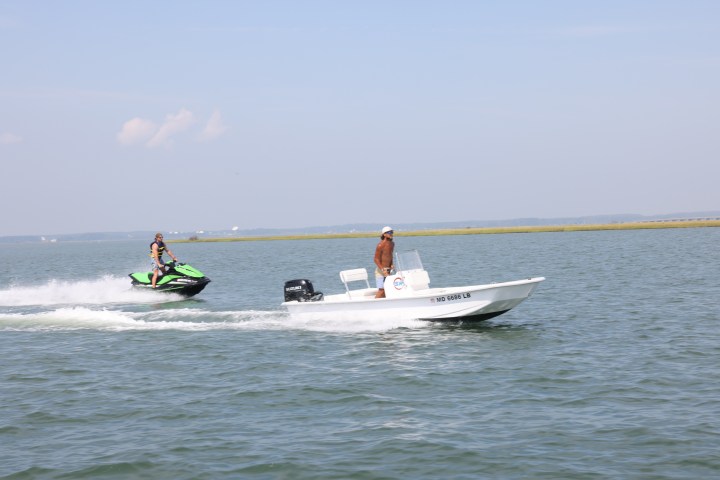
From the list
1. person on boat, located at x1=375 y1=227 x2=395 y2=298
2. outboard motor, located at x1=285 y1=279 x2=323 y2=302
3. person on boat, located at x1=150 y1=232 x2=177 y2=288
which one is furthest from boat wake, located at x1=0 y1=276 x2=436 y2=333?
person on boat, located at x1=375 y1=227 x2=395 y2=298

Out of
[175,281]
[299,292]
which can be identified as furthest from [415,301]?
[175,281]

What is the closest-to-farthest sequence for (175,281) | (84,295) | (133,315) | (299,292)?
1. (299,292)
2. (133,315)
3. (175,281)
4. (84,295)

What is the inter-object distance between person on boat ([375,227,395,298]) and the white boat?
254 millimetres

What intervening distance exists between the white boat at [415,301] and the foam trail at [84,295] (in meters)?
11.3

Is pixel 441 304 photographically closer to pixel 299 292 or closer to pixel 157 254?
pixel 299 292

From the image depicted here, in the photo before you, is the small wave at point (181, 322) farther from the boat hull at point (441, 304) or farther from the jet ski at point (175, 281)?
the jet ski at point (175, 281)

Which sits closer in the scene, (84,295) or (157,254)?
(157,254)

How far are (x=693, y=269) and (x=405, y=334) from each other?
25355 millimetres

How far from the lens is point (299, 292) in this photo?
2033 cm

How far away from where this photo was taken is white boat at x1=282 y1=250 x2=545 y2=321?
1855cm

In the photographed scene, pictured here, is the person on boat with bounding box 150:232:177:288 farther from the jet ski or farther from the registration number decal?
the registration number decal

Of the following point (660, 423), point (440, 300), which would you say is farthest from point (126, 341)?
point (660, 423)

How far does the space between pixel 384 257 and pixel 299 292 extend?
9.06ft

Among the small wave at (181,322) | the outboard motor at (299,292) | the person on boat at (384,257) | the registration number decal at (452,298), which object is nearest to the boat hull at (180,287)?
the small wave at (181,322)
